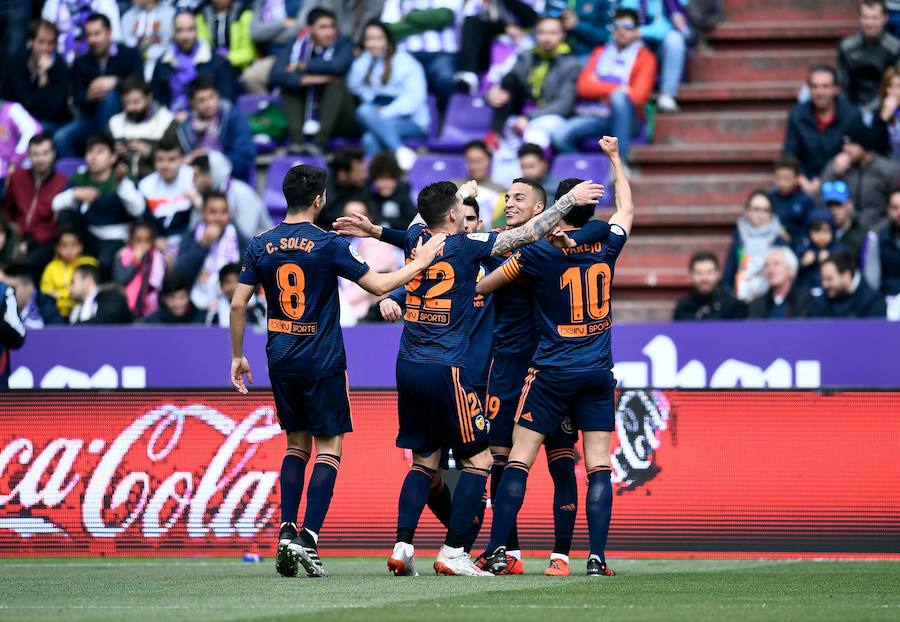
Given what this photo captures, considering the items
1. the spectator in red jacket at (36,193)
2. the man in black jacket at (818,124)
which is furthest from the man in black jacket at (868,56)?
the spectator in red jacket at (36,193)

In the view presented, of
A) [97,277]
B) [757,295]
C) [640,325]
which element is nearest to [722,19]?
[757,295]

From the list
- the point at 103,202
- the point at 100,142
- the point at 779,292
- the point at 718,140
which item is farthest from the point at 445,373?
the point at 718,140

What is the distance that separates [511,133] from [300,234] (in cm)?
834

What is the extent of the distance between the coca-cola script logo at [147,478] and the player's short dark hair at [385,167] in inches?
184

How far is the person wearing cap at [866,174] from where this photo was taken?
49.2 ft

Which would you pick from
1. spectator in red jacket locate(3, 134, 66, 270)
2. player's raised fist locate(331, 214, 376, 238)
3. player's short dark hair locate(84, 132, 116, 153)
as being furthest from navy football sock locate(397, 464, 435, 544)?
spectator in red jacket locate(3, 134, 66, 270)

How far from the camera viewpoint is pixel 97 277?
15586 mm

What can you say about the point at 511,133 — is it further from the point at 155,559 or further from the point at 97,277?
the point at 155,559

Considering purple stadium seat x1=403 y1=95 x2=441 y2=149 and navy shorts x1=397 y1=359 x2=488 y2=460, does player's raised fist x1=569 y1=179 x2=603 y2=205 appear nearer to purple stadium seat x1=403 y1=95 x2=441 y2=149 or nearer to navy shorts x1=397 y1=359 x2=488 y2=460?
navy shorts x1=397 y1=359 x2=488 y2=460

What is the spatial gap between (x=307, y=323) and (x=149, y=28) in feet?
37.6

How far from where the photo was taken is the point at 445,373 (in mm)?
8992

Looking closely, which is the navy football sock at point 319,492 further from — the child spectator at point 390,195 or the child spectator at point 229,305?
the child spectator at point 390,195

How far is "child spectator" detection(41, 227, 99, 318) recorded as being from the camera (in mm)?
16016

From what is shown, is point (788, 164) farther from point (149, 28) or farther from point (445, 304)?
point (149, 28)
